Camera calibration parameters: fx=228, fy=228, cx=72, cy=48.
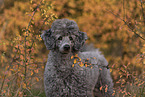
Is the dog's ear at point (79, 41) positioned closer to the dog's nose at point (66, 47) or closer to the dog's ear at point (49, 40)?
the dog's nose at point (66, 47)

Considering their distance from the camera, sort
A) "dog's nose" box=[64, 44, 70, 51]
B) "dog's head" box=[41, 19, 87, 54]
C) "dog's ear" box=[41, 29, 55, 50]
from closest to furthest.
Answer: "dog's nose" box=[64, 44, 70, 51] < "dog's head" box=[41, 19, 87, 54] < "dog's ear" box=[41, 29, 55, 50]

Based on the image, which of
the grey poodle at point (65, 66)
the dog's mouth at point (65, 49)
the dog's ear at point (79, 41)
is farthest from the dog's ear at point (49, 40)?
the dog's ear at point (79, 41)

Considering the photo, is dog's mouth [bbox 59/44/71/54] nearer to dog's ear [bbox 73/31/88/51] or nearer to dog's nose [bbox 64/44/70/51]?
dog's nose [bbox 64/44/70/51]

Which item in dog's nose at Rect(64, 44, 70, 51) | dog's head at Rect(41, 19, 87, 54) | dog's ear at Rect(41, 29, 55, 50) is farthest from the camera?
dog's ear at Rect(41, 29, 55, 50)

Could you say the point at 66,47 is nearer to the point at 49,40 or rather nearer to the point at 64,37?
the point at 64,37

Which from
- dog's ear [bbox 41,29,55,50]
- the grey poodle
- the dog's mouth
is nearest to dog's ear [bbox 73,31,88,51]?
the grey poodle

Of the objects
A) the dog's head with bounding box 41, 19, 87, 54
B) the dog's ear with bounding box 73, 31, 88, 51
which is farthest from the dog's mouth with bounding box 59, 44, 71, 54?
the dog's ear with bounding box 73, 31, 88, 51

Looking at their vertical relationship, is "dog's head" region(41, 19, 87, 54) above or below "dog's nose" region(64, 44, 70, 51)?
above

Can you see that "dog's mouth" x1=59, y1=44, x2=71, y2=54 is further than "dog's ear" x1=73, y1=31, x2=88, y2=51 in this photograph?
No

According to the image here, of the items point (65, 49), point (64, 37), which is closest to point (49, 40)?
point (64, 37)

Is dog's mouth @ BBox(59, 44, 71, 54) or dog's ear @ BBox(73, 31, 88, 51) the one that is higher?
dog's ear @ BBox(73, 31, 88, 51)

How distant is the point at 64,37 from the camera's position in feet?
11.7

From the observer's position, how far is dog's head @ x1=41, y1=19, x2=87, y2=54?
3553 millimetres

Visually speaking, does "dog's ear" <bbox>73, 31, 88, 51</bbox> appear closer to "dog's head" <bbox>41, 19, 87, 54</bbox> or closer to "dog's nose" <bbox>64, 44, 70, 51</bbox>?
"dog's head" <bbox>41, 19, 87, 54</bbox>
